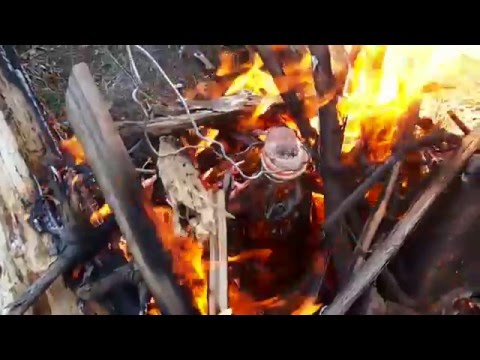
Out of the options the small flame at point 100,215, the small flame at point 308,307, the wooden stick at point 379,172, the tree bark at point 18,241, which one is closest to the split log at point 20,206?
the tree bark at point 18,241

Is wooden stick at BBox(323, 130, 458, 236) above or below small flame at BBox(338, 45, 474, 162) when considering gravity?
below

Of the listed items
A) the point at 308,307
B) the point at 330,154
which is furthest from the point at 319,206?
the point at 308,307

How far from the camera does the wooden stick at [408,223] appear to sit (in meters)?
1.81

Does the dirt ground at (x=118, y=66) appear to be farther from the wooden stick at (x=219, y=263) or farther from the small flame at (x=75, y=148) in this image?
the wooden stick at (x=219, y=263)

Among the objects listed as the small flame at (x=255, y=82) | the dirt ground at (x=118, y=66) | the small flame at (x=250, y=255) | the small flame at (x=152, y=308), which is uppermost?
the dirt ground at (x=118, y=66)

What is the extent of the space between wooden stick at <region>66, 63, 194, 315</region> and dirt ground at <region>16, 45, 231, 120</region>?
0.02 metres

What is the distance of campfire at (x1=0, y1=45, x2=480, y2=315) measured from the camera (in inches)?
71.3

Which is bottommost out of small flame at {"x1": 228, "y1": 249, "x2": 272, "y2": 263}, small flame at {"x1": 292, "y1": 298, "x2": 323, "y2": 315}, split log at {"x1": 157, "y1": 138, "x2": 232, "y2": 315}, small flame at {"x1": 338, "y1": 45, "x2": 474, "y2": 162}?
small flame at {"x1": 292, "y1": 298, "x2": 323, "y2": 315}

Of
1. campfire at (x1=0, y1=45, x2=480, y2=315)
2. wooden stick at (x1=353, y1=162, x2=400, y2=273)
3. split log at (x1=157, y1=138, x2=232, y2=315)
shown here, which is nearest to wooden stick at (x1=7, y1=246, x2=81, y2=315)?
campfire at (x1=0, y1=45, x2=480, y2=315)

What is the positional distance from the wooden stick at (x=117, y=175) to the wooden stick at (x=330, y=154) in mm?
342

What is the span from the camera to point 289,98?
1.82 metres

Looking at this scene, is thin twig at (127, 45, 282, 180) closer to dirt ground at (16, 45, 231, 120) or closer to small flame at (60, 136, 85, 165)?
dirt ground at (16, 45, 231, 120)
